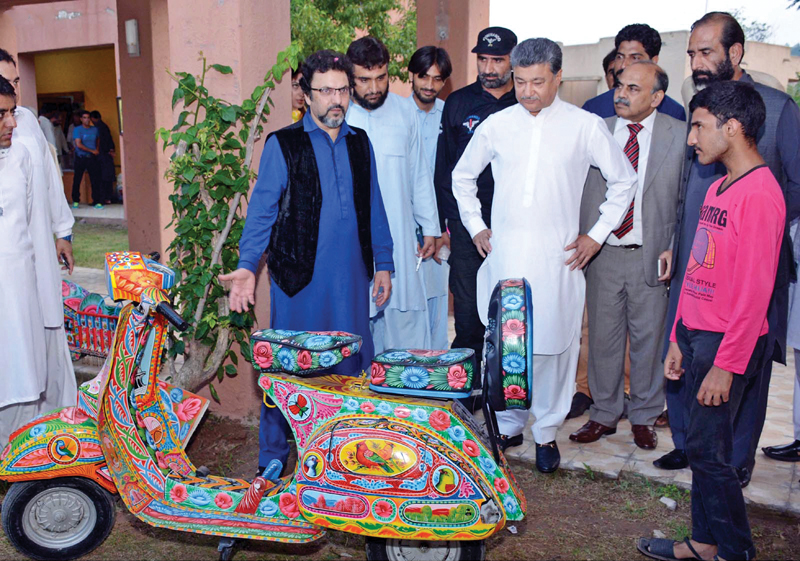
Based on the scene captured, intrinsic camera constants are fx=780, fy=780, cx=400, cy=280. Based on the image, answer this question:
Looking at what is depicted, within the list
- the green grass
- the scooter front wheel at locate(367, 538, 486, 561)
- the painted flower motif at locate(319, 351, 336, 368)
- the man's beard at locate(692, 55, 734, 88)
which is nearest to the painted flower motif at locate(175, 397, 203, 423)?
the painted flower motif at locate(319, 351, 336, 368)

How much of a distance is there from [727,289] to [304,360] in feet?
5.47

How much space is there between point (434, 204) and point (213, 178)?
1.37 meters

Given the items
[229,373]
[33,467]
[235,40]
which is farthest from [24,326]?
[235,40]

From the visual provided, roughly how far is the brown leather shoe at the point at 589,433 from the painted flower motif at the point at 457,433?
1.97m

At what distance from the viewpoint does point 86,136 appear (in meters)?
17.8

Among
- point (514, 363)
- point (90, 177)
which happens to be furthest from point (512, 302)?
point (90, 177)

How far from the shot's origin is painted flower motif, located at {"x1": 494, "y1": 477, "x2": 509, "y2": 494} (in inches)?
115

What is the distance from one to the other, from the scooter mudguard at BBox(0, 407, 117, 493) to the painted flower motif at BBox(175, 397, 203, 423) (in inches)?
16.0

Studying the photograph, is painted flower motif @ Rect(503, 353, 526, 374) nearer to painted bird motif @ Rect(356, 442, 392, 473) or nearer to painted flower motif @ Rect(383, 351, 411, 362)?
painted flower motif @ Rect(383, 351, 411, 362)

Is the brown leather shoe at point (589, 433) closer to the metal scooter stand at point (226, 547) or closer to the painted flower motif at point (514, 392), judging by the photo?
the painted flower motif at point (514, 392)

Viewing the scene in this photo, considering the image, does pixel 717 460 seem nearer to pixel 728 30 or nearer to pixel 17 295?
pixel 728 30

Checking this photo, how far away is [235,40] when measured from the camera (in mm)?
4566

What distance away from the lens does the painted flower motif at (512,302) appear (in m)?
2.91

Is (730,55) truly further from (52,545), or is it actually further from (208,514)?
(52,545)
